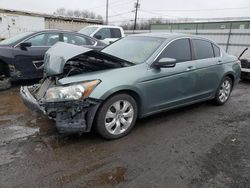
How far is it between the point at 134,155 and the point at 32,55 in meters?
4.38

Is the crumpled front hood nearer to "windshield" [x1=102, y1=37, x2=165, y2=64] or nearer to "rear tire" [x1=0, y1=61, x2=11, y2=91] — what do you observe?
"windshield" [x1=102, y1=37, x2=165, y2=64]

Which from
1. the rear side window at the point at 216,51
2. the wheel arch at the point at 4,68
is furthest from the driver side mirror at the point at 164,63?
the wheel arch at the point at 4,68

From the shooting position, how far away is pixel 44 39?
21.4ft

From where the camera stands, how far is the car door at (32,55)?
5961 millimetres

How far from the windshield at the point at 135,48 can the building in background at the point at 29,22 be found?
18.4 m

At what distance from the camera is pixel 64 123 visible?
307cm

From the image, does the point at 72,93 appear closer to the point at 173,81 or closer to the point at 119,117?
the point at 119,117

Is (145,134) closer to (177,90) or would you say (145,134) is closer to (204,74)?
(177,90)

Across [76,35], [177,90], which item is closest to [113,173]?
[177,90]

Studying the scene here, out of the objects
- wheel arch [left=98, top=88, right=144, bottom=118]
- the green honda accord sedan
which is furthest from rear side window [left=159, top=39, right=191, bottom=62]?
wheel arch [left=98, top=88, right=144, bottom=118]

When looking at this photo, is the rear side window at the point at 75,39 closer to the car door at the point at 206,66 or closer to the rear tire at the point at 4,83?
the rear tire at the point at 4,83

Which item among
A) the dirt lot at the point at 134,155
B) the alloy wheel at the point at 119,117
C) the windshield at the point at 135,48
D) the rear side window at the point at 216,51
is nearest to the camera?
the dirt lot at the point at 134,155

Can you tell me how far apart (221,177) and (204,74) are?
2395 mm

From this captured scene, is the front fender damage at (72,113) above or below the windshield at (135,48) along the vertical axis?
below
